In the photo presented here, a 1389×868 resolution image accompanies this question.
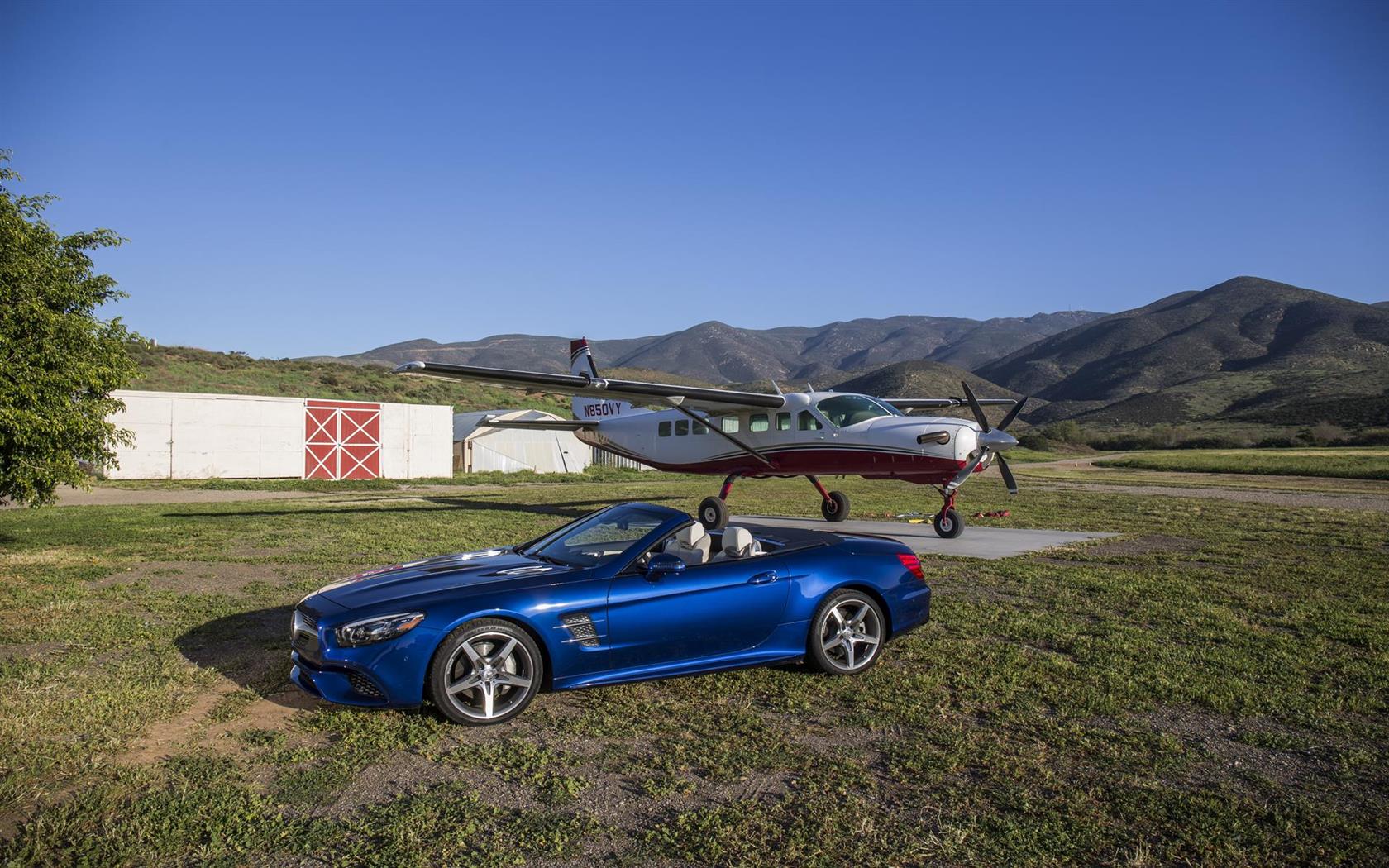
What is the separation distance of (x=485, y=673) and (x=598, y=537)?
1527 millimetres

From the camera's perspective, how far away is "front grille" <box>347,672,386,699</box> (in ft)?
15.8

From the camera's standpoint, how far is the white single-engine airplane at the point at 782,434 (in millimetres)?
15492

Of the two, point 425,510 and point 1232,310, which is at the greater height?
point 1232,310

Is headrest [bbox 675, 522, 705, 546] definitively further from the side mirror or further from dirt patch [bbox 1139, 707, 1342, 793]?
dirt patch [bbox 1139, 707, 1342, 793]

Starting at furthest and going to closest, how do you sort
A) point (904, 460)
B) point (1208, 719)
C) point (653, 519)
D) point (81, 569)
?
point (904, 460)
point (81, 569)
point (653, 519)
point (1208, 719)

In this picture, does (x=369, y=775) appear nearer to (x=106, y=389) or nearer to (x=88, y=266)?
(x=106, y=389)

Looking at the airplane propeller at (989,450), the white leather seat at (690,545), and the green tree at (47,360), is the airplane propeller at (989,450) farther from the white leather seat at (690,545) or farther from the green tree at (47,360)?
the green tree at (47,360)

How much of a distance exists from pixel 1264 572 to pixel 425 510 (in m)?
16.8

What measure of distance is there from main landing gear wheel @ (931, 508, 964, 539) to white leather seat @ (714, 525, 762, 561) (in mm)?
9428

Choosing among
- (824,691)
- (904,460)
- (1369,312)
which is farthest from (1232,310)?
(824,691)

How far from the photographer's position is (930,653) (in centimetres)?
665

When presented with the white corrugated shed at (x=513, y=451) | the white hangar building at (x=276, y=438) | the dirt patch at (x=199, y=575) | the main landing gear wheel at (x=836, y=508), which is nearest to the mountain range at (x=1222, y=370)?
the white corrugated shed at (x=513, y=451)

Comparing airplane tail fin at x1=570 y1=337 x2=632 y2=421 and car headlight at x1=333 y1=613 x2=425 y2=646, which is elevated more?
airplane tail fin at x1=570 y1=337 x2=632 y2=421

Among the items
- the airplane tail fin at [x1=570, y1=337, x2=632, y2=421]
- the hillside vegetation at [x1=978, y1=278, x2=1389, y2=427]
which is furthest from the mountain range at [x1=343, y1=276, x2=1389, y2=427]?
the airplane tail fin at [x1=570, y1=337, x2=632, y2=421]
